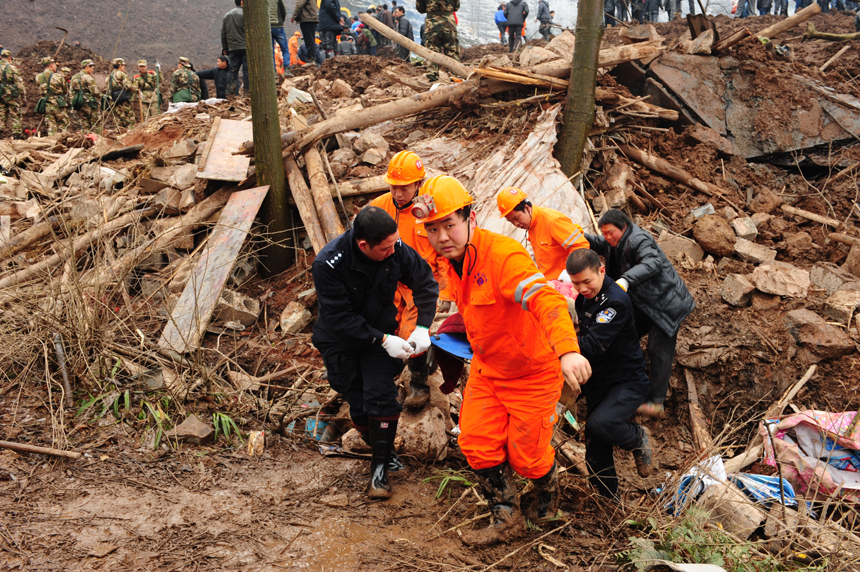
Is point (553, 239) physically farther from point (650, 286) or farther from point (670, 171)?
point (670, 171)

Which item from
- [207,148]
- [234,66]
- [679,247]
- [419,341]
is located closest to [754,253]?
[679,247]

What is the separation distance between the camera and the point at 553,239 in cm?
432

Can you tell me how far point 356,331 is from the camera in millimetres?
3156

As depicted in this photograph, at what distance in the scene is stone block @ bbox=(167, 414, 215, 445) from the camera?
3794 mm

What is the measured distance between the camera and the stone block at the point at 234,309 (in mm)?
5523

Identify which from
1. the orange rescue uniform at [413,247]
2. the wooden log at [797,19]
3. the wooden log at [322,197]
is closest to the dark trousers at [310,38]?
the wooden log at [322,197]

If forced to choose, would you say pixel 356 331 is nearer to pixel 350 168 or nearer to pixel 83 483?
pixel 83 483

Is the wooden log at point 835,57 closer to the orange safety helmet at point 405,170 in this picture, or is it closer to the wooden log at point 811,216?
the wooden log at point 811,216

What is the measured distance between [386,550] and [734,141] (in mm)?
7323

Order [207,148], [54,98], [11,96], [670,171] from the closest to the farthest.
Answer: [670,171] < [207,148] < [54,98] < [11,96]

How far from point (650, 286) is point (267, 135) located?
4302mm

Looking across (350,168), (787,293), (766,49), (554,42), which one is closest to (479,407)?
(787,293)

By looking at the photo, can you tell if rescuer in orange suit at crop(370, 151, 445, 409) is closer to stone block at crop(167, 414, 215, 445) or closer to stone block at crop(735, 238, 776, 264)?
stone block at crop(167, 414, 215, 445)

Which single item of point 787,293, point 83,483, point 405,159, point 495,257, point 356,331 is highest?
point 405,159
